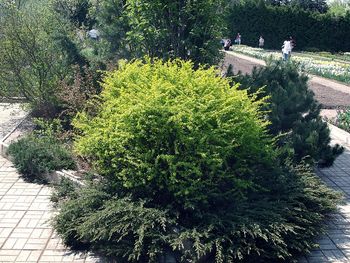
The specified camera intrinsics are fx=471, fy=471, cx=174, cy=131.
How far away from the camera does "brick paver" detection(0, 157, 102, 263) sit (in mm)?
5527

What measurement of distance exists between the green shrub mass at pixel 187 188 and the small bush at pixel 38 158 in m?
1.57

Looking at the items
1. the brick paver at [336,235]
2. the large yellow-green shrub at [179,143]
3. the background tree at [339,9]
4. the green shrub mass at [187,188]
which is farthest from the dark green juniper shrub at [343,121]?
the background tree at [339,9]

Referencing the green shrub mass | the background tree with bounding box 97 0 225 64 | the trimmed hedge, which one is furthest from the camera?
the trimmed hedge

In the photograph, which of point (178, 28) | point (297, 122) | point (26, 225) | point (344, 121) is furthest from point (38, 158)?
point (344, 121)

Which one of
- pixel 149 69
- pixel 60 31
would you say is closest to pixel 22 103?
pixel 60 31

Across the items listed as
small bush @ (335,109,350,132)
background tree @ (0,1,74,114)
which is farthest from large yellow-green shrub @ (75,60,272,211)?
small bush @ (335,109,350,132)

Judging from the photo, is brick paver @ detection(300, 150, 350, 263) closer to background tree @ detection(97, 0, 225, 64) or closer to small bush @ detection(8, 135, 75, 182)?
background tree @ detection(97, 0, 225, 64)

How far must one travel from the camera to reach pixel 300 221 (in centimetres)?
567

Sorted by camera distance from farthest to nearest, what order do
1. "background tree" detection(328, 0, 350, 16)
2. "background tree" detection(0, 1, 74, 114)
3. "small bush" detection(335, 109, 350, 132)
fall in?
1. "background tree" detection(328, 0, 350, 16)
2. "small bush" detection(335, 109, 350, 132)
3. "background tree" detection(0, 1, 74, 114)

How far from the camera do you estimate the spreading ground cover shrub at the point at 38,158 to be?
763 centimetres

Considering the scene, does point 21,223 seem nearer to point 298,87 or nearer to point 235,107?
point 235,107

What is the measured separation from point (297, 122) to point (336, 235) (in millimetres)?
2187

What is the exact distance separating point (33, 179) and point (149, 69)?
2.78 m

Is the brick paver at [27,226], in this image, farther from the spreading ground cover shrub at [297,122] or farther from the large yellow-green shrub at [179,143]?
the spreading ground cover shrub at [297,122]
